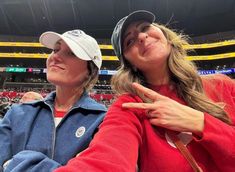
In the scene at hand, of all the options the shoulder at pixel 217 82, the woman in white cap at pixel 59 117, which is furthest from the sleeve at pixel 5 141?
the shoulder at pixel 217 82

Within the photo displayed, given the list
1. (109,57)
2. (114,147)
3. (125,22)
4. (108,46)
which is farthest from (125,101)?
(108,46)

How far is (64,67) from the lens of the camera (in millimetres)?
1531

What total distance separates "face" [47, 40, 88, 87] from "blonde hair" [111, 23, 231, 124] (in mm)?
314

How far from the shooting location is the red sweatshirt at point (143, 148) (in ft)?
2.72

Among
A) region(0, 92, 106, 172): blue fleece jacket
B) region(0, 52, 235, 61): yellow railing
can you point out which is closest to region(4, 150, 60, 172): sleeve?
region(0, 92, 106, 172): blue fleece jacket

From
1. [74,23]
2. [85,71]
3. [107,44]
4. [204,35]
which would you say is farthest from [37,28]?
[85,71]

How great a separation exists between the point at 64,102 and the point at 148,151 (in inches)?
26.3

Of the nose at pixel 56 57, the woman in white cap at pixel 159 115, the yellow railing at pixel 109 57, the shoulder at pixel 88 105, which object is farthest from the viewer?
the yellow railing at pixel 109 57

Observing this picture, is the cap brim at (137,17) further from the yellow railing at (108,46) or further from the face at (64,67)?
the yellow railing at (108,46)

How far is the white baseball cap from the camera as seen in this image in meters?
1.53

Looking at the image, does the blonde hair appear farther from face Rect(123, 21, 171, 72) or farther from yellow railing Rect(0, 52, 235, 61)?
yellow railing Rect(0, 52, 235, 61)

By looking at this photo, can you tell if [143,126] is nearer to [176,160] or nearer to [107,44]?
[176,160]

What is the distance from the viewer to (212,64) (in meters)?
17.8

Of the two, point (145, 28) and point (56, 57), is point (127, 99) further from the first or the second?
point (56, 57)
